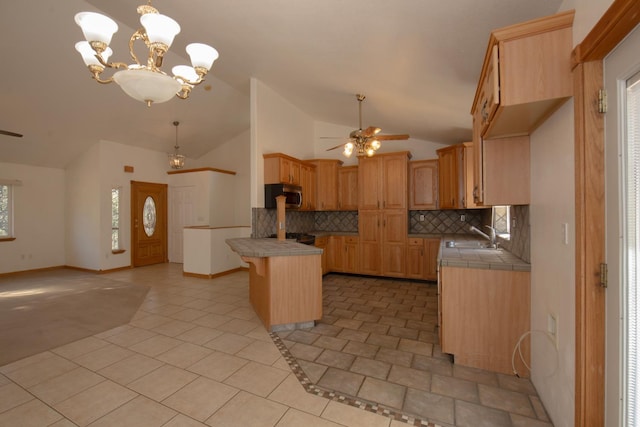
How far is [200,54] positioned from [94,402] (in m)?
2.66

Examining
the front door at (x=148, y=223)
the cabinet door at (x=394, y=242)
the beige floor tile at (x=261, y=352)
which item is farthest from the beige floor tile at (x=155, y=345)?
the front door at (x=148, y=223)

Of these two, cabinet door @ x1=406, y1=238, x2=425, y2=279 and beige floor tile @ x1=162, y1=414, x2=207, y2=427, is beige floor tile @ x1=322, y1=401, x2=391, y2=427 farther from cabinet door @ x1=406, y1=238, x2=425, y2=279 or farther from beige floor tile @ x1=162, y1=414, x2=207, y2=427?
cabinet door @ x1=406, y1=238, x2=425, y2=279

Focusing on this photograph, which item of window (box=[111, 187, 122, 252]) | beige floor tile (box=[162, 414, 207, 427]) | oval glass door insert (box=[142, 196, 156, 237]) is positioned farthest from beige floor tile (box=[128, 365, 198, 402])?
oval glass door insert (box=[142, 196, 156, 237])

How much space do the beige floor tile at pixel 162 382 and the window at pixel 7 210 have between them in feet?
21.2

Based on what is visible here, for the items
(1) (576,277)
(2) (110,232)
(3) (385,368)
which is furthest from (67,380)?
(2) (110,232)

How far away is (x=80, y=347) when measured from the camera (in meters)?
2.72

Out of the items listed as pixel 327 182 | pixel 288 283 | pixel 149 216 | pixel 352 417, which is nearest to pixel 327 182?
pixel 327 182

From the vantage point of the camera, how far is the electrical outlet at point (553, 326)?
64.2 inches

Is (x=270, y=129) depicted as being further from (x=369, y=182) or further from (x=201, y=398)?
(x=201, y=398)

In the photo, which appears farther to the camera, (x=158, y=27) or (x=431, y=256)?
Result: (x=431, y=256)

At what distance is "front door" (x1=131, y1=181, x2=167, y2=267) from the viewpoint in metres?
6.86

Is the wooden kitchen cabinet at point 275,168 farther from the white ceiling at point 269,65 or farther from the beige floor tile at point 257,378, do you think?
the beige floor tile at point 257,378

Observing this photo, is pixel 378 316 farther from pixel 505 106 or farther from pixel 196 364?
pixel 505 106

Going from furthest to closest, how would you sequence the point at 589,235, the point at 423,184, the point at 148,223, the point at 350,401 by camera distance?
the point at 148,223 → the point at 423,184 → the point at 350,401 → the point at 589,235
